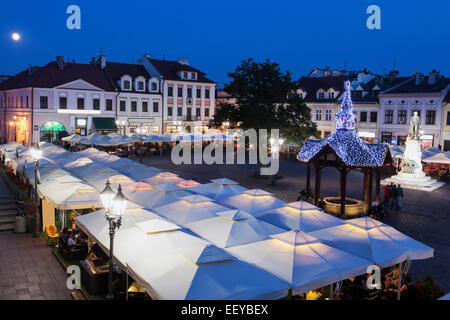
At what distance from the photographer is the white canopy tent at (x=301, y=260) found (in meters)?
8.94

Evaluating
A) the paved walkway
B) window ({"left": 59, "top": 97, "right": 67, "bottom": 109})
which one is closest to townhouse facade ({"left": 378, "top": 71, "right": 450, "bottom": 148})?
window ({"left": 59, "top": 97, "right": 67, "bottom": 109})

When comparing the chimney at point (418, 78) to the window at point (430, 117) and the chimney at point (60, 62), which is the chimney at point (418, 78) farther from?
the chimney at point (60, 62)

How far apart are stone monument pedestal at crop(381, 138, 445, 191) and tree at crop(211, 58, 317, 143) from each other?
265 inches

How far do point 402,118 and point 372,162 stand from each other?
1187 inches

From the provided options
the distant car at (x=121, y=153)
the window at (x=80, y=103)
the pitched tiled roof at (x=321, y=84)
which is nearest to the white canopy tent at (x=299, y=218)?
the distant car at (x=121, y=153)

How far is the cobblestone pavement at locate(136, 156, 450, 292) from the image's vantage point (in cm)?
1378

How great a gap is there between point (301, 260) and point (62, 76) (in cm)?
4527

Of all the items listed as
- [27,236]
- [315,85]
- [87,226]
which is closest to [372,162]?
[87,226]

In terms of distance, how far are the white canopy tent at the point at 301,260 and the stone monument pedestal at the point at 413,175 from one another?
20205mm
